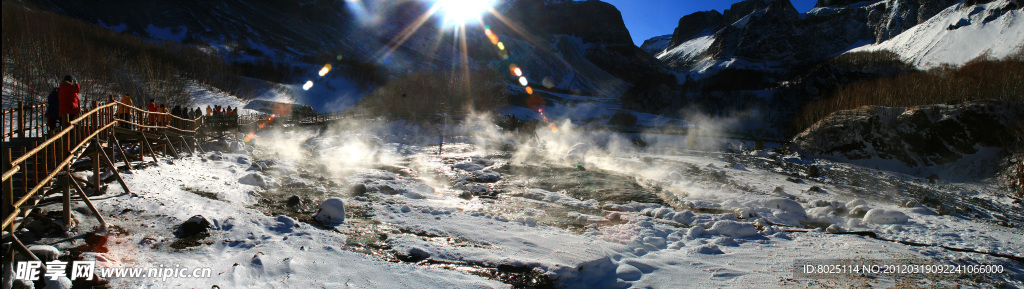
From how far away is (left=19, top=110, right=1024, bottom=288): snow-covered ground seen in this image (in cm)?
722

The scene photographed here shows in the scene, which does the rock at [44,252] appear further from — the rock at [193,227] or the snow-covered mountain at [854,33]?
the snow-covered mountain at [854,33]

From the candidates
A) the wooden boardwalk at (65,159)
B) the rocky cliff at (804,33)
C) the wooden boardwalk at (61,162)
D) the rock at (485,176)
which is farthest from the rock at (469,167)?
the rocky cliff at (804,33)

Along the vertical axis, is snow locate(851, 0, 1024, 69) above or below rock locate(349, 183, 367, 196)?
above

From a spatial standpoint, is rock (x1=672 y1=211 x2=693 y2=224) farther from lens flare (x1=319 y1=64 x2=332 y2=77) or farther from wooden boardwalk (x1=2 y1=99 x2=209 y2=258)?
lens flare (x1=319 y1=64 x2=332 y2=77)

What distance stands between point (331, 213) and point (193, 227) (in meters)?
2.47

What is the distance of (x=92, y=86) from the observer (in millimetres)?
36188

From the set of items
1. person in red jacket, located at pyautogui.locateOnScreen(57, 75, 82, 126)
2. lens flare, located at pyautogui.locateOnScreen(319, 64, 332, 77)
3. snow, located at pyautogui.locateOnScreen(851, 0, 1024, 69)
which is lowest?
person in red jacket, located at pyautogui.locateOnScreen(57, 75, 82, 126)

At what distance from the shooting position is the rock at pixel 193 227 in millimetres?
7639

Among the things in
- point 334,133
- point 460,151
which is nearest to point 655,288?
point 460,151

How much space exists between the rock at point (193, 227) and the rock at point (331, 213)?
6.65ft

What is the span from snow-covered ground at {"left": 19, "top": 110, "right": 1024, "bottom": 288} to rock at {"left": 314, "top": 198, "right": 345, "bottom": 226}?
18 centimetres

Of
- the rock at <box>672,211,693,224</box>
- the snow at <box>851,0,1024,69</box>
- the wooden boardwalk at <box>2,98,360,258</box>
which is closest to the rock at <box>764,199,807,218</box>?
the rock at <box>672,211,693,224</box>

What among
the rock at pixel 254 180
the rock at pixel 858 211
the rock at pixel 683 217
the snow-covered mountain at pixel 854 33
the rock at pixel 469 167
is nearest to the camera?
the rock at pixel 683 217

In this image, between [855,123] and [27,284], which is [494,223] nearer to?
[27,284]
